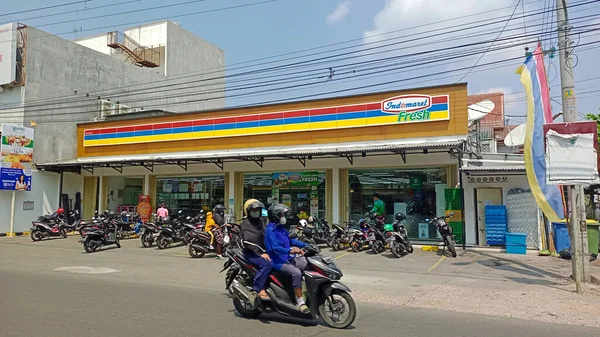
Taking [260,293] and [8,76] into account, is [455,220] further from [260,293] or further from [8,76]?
[8,76]

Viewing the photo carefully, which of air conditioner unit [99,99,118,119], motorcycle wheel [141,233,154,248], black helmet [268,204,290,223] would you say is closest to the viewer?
black helmet [268,204,290,223]

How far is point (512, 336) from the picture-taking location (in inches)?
239

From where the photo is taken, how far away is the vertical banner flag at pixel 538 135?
10547 mm

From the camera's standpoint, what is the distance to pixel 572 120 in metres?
10.2

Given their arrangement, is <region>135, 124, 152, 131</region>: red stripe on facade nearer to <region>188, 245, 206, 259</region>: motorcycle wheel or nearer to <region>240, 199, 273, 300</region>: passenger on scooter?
<region>188, 245, 206, 259</region>: motorcycle wheel

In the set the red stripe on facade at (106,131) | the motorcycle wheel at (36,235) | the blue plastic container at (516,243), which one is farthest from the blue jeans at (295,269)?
the red stripe on facade at (106,131)

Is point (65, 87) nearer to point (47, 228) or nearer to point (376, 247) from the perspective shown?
point (47, 228)

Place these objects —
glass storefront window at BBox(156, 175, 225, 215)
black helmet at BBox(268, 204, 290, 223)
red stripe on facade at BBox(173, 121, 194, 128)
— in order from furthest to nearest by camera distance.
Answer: red stripe on facade at BBox(173, 121, 194, 128) → glass storefront window at BBox(156, 175, 225, 215) → black helmet at BBox(268, 204, 290, 223)

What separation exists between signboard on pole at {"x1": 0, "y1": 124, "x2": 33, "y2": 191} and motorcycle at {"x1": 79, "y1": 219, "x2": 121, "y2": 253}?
22.0 ft

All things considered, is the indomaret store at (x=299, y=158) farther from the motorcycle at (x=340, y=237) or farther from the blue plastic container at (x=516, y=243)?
the motorcycle at (x=340, y=237)

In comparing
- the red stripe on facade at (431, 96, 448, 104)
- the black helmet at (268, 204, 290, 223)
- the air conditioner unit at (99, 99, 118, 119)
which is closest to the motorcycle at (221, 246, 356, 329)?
the black helmet at (268, 204, 290, 223)

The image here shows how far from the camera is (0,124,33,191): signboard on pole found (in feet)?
66.9

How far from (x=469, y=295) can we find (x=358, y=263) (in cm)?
462

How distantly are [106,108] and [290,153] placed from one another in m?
14.8
